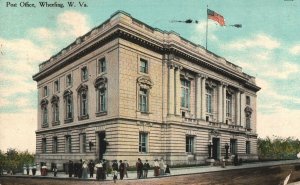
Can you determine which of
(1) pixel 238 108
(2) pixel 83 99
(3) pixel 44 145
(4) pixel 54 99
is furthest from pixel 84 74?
(1) pixel 238 108

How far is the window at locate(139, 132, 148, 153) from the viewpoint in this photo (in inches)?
1106

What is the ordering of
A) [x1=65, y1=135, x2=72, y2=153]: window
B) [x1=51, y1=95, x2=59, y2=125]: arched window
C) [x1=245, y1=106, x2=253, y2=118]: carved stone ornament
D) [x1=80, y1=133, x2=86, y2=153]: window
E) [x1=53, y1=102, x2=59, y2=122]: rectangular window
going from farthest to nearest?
[x1=245, y1=106, x2=253, y2=118]: carved stone ornament
[x1=53, y1=102, x2=59, y2=122]: rectangular window
[x1=51, y1=95, x2=59, y2=125]: arched window
[x1=65, y1=135, x2=72, y2=153]: window
[x1=80, y1=133, x2=86, y2=153]: window

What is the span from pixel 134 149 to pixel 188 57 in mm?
10696

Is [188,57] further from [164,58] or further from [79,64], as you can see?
[79,64]

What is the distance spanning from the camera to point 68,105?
109ft

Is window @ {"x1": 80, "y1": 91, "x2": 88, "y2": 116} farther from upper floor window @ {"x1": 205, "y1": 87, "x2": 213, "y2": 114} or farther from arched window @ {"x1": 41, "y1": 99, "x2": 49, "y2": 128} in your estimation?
upper floor window @ {"x1": 205, "y1": 87, "x2": 213, "y2": 114}

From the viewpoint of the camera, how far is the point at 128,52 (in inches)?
1072

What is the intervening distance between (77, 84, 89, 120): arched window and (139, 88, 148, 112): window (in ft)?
16.3

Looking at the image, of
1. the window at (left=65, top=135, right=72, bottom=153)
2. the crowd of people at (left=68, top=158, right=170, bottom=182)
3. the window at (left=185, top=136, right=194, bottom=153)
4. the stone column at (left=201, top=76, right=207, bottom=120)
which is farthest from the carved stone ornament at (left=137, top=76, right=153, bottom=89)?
the window at (left=65, top=135, right=72, bottom=153)

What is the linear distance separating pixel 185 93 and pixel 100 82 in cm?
932

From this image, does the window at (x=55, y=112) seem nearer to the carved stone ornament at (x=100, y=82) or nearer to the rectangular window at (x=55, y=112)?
the rectangular window at (x=55, y=112)

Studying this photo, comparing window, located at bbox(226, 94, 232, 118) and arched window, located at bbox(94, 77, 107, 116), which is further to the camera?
window, located at bbox(226, 94, 232, 118)

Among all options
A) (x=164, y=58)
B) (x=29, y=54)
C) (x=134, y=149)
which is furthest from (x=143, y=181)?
(x=164, y=58)

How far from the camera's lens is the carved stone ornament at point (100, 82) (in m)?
27.8
